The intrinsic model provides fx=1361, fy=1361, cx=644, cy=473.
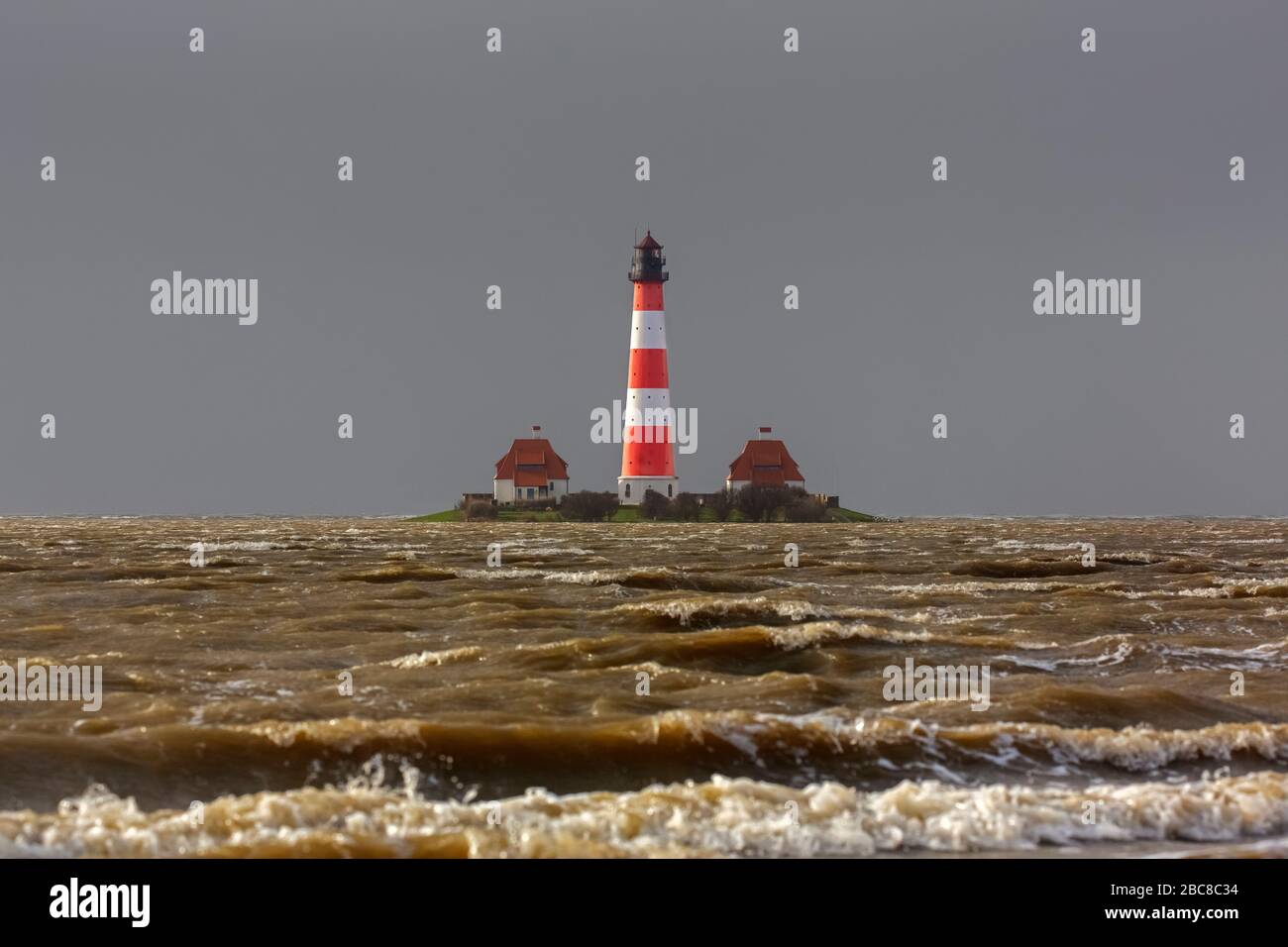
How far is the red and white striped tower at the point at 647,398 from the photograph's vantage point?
96938 millimetres

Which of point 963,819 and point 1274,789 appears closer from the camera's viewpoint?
point 963,819

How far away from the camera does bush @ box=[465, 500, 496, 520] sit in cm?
10481

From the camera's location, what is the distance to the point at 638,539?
5819 centimetres

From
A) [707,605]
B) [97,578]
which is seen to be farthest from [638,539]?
[707,605]

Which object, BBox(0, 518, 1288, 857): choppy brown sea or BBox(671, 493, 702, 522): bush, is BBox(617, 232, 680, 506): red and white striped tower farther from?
BBox(0, 518, 1288, 857): choppy brown sea

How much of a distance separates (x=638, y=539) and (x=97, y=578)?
97.5 feet

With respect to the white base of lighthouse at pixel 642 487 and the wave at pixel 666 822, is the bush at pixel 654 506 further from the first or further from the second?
the wave at pixel 666 822

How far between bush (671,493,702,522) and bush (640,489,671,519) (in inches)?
19.4

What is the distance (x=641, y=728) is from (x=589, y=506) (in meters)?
86.9

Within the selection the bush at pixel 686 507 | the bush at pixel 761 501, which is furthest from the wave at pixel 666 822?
the bush at pixel 761 501

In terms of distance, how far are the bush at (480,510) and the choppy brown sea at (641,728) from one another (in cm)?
7861
